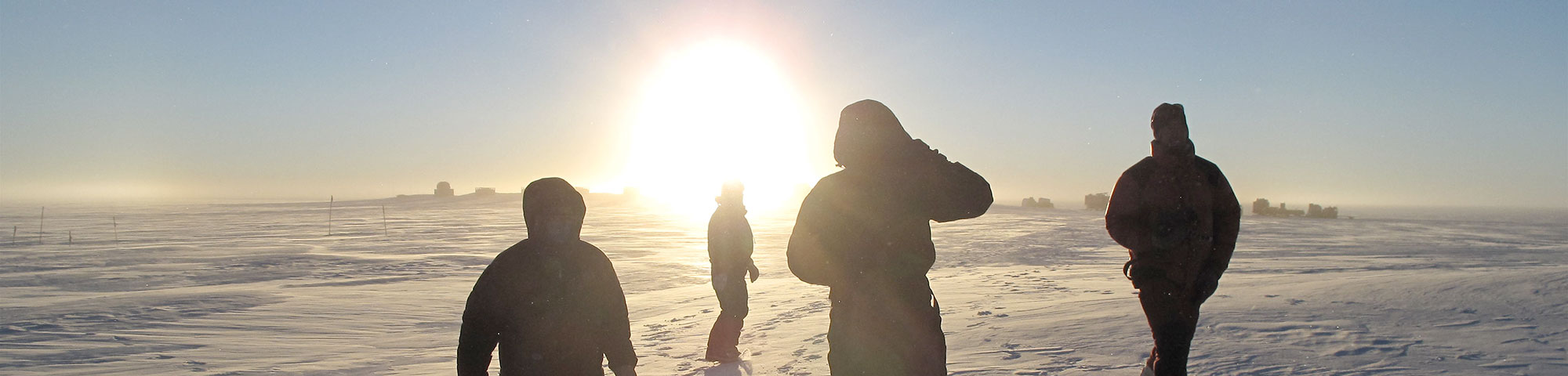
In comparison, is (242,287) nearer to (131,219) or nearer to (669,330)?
(669,330)

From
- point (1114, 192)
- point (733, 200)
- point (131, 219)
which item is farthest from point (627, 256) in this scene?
point (131, 219)

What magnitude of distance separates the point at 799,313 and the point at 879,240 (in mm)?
7599

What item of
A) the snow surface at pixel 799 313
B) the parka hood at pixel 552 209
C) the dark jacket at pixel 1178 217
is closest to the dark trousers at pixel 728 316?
the snow surface at pixel 799 313

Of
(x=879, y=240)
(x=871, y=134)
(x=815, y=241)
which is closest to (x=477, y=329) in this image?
(x=815, y=241)

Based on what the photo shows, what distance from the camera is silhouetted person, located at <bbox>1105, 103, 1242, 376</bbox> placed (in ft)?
11.1

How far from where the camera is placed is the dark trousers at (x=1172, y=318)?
134 inches

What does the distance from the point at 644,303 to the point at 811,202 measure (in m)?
9.84

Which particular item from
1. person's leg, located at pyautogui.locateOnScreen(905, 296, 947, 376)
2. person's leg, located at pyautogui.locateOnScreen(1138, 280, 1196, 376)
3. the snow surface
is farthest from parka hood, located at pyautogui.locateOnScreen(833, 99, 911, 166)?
the snow surface

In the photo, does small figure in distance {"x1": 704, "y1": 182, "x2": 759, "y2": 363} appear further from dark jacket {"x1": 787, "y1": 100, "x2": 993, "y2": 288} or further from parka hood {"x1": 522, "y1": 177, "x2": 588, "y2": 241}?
parka hood {"x1": 522, "y1": 177, "x2": 588, "y2": 241}

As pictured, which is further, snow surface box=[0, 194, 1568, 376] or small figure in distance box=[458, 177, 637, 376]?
snow surface box=[0, 194, 1568, 376]

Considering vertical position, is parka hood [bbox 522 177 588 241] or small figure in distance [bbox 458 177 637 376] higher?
parka hood [bbox 522 177 588 241]

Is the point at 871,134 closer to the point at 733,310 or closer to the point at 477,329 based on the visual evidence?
the point at 477,329

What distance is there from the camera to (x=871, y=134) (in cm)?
314

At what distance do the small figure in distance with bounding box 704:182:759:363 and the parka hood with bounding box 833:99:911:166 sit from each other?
413 centimetres
